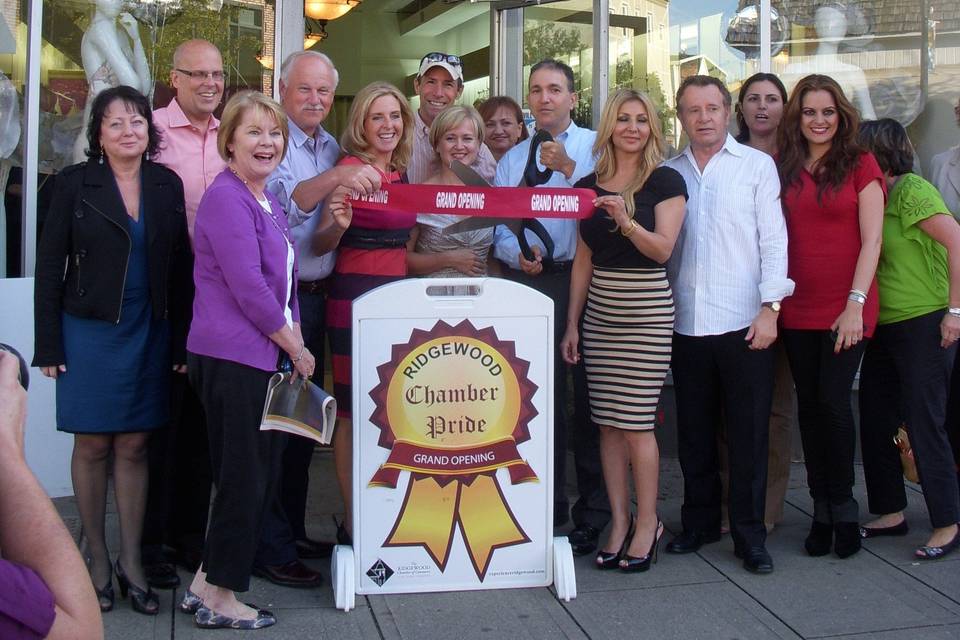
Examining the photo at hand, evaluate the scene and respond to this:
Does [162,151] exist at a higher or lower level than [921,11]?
lower

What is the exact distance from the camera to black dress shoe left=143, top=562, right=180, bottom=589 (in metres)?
4.05

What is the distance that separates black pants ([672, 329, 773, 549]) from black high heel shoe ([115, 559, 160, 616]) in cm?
220

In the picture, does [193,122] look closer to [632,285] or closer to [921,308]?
[632,285]

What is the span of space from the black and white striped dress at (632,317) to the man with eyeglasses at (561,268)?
386 millimetres

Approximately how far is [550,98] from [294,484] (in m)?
1.99

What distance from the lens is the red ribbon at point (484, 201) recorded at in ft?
12.7

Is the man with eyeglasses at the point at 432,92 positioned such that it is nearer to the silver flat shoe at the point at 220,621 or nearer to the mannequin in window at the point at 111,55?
the mannequin in window at the point at 111,55

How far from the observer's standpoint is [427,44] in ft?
35.9

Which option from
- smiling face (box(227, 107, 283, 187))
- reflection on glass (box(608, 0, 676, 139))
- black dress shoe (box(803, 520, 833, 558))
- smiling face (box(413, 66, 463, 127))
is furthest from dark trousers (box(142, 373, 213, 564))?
reflection on glass (box(608, 0, 676, 139))

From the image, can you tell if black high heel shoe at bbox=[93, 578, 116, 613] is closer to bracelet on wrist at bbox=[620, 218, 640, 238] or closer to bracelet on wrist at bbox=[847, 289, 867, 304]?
bracelet on wrist at bbox=[620, 218, 640, 238]

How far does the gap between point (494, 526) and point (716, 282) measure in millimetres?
1300

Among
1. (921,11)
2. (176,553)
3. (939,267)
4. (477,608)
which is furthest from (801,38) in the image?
(176,553)

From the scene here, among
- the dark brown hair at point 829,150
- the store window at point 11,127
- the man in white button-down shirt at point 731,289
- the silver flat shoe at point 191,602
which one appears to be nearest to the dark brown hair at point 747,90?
the dark brown hair at point 829,150

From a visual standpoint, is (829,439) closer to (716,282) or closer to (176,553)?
(716,282)
